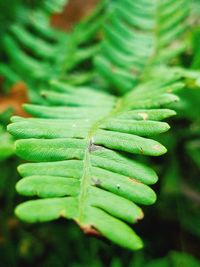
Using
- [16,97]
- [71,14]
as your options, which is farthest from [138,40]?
[71,14]

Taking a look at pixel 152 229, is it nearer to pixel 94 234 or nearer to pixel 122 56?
pixel 122 56

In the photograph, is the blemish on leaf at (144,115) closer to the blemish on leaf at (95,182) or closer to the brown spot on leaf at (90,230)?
the blemish on leaf at (95,182)

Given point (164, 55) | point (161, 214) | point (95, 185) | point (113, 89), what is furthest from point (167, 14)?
point (95, 185)

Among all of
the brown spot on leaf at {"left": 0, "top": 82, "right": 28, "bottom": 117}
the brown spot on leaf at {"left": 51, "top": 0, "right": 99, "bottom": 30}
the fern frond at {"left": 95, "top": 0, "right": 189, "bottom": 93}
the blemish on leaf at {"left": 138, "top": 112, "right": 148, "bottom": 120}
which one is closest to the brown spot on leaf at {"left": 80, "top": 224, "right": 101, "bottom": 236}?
the blemish on leaf at {"left": 138, "top": 112, "right": 148, "bottom": 120}

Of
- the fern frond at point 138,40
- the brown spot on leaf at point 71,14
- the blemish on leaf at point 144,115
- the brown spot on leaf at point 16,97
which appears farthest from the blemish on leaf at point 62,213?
the brown spot on leaf at point 71,14

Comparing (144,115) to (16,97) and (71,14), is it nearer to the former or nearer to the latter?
A: (16,97)

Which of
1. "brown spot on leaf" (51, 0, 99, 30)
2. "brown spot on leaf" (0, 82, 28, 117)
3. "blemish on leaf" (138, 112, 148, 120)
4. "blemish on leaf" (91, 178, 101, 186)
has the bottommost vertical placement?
"blemish on leaf" (91, 178, 101, 186)

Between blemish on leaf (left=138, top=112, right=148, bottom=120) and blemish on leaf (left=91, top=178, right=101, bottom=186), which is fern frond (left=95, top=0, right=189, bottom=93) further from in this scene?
blemish on leaf (left=91, top=178, right=101, bottom=186)
